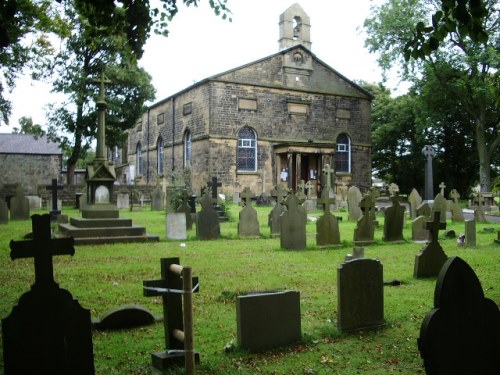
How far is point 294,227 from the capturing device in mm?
11961

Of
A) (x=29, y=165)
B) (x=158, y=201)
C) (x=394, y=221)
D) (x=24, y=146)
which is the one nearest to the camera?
(x=394, y=221)

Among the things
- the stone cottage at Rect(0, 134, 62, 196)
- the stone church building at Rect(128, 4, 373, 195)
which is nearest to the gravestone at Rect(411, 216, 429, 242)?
the stone church building at Rect(128, 4, 373, 195)

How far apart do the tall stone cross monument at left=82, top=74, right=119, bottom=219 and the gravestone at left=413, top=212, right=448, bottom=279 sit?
8.92 meters

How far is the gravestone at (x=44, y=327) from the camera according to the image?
→ 11.8ft

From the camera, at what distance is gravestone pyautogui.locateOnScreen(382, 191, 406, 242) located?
13016 mm

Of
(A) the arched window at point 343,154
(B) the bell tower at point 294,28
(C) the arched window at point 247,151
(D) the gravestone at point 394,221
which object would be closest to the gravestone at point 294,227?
(D) the gravestone at point 394,221

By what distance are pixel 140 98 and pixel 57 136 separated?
5.79 m

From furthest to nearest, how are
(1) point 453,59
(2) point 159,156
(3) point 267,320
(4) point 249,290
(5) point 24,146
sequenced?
(5) point 24,146 → (2) point 159,156 → (1) point 453,59 → (4) point 249,290 → (3) point 267,320

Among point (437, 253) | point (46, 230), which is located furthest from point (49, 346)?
point (437, 253)

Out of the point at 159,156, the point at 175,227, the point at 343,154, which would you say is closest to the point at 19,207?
the point at 175,227

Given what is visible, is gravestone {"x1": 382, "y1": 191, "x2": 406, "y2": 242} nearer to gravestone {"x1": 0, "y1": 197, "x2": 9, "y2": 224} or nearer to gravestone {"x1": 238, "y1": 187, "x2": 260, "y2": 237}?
gravestone {"x1": 238, "y1": 187, "x2": 260, "y2": 237}

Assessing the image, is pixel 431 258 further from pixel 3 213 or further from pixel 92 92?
pixel 92 92

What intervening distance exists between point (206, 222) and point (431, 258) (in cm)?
699

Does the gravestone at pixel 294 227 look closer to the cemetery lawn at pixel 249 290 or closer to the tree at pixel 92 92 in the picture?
the cemetery lawn at pixel 249 290
